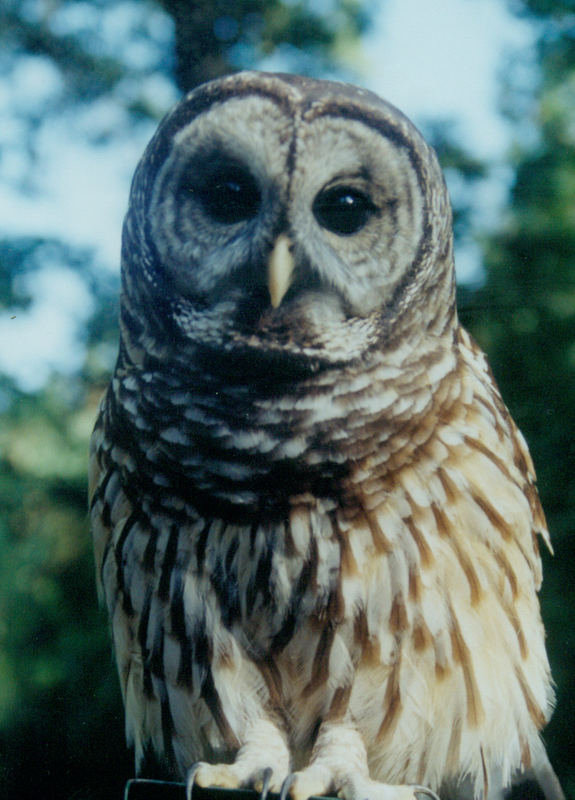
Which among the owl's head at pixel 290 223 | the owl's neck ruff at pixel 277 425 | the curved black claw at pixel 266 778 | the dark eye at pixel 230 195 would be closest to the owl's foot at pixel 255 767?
the curved black claw at pixel 266 778

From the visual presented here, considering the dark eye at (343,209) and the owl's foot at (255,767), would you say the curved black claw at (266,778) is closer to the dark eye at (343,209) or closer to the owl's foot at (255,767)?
the owl's foot at (255,767)

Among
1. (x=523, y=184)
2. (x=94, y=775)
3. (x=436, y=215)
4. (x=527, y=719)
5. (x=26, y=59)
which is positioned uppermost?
(x=26, y=59)

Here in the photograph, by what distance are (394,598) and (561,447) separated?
864 mm

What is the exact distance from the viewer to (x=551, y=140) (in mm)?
2318

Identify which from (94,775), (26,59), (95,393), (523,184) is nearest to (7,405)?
(95,393)

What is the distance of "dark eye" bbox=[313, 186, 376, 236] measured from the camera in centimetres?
110

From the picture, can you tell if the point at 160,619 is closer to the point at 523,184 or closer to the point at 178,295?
the point at 178,295

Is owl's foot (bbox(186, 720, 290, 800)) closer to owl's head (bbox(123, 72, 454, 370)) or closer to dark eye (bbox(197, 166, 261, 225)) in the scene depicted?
owl's head (bbox(123, 72, 454, 370))

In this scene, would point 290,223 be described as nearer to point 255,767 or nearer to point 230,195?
point 230,195

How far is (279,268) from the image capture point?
3.35 feet

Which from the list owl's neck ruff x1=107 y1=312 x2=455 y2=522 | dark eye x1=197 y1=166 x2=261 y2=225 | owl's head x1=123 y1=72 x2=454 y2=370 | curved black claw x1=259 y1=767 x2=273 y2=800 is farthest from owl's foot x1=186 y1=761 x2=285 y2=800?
dark eye x1=197 y1=166 x2=261 y2=225

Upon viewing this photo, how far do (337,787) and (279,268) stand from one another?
0.73 meters

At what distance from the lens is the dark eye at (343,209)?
1.10 metres

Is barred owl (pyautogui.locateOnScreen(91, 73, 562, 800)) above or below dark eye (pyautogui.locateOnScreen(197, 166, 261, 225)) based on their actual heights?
below
